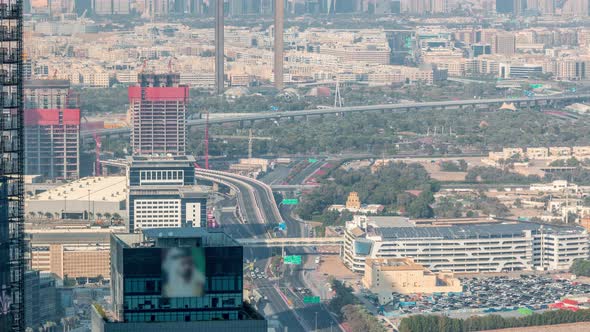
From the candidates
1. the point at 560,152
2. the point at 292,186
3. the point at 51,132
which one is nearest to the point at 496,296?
the point at 292,186

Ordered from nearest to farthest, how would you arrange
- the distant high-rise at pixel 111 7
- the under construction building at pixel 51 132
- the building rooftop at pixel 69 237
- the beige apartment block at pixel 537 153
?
the building rooftop at pixel 69 237 < the under construction building at pixel 51 132 < the beige apartment block at pixel 537 153 < the distant high-rise at pixel 111 7

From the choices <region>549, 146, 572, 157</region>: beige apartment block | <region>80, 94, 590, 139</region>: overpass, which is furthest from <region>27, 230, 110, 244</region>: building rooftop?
<region>80, 94, 590, 139</region>: overpass

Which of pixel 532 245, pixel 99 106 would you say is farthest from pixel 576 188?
pixel 99 106

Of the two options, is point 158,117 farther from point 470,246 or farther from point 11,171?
point 11,171

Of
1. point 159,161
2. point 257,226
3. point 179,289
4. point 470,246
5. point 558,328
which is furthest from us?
point 257,226

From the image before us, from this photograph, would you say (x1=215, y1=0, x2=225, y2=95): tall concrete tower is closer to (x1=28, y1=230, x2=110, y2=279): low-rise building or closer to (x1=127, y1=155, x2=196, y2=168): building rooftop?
(x1=127, y1=155, x2=196, y2=168): building rooftop

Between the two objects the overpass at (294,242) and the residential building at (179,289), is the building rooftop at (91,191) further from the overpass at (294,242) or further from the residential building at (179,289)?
the residential building at (179,289)

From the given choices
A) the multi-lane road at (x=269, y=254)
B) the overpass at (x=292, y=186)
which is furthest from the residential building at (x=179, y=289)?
the overpass at (x=292, y=186)
